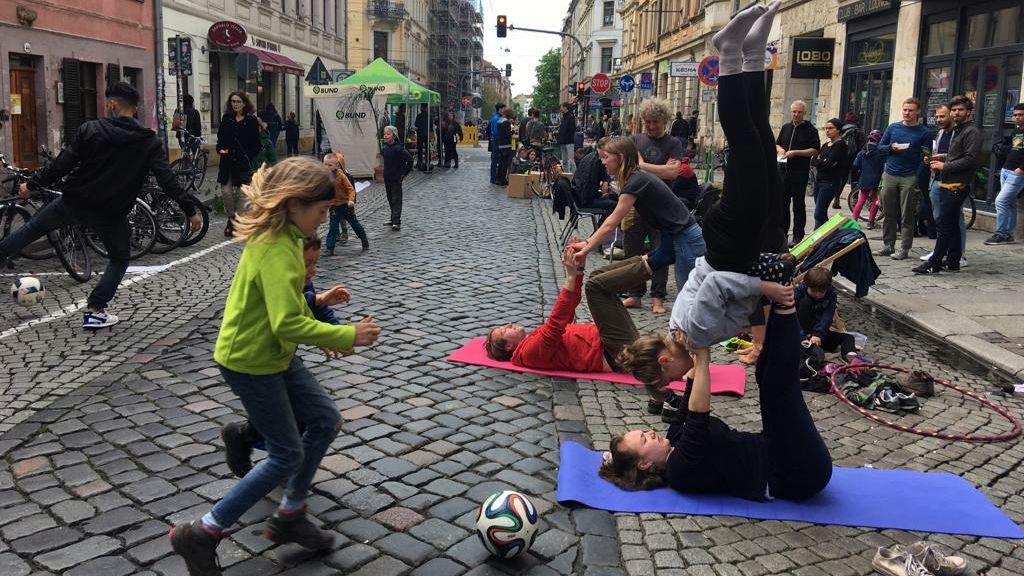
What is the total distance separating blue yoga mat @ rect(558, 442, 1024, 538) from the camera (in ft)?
12.7

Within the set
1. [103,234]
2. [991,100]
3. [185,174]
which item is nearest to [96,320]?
[103,234]

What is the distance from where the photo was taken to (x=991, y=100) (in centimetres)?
1404

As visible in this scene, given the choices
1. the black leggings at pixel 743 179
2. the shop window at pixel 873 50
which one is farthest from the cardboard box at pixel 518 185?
the black leggings at pixel 743 179

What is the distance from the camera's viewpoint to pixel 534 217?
52.7 feet

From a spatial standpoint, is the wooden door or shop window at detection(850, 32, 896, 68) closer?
shop window at detection(850, 32, 896, 68)

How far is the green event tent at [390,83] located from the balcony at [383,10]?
1762 inches

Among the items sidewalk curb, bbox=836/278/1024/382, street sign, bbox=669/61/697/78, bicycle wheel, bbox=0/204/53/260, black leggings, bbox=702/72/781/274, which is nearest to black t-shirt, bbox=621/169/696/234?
sidewalk curb, bbox=836/278/1024/382

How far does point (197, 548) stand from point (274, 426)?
0.49 metres

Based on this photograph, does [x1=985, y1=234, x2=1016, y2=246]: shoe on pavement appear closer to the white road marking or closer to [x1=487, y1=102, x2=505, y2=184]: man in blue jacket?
the white road marking

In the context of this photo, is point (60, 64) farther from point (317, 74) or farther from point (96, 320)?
point (96, 320)

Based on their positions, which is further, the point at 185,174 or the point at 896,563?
the point at 185,174

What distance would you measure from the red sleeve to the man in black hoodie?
3.45 m

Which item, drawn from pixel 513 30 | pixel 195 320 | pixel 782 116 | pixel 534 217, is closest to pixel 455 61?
pixel 513 30

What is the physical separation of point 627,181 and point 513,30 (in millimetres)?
36134
